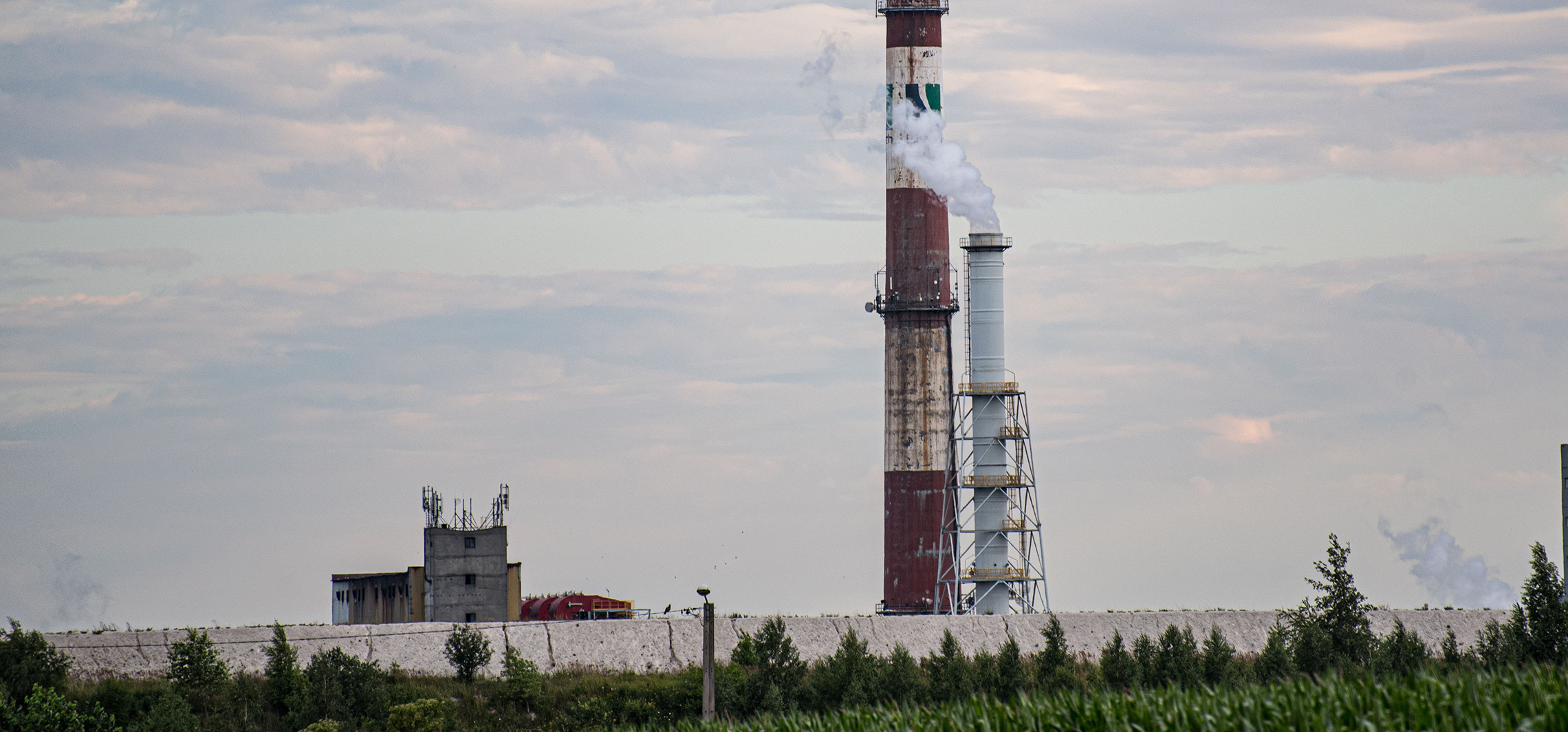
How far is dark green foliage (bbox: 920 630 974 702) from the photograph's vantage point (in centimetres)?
5453

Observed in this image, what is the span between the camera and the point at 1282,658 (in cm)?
5344

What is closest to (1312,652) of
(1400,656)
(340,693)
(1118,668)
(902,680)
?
(1400,656)

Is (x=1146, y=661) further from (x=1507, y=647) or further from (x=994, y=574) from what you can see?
(x=994, y=574)

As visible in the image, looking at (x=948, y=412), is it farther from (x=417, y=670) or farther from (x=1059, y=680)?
(x=417, y=670)

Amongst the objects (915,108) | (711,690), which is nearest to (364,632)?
(711,690)

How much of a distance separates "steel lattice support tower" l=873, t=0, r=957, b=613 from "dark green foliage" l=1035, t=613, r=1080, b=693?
1091 cm

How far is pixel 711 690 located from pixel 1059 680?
17006 mm

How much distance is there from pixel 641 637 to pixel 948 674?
1395 cm

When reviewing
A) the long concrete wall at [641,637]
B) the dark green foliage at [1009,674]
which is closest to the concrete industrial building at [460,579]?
the long concrete wall at [641,637]

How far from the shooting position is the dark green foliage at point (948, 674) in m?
54.5

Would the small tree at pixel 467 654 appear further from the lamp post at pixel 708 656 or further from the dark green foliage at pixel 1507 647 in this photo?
the dark green foliage at pixel 1507 647

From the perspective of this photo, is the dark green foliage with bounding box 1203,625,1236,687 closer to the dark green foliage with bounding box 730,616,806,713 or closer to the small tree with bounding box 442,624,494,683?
the dark green foliage with bounding box 730,616,806,713

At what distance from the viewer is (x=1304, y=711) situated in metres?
24.7

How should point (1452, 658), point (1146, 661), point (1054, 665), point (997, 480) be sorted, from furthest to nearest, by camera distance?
point (997, 480) < point (1054, 665) < point (1146, 661) < point (1452, 658)
